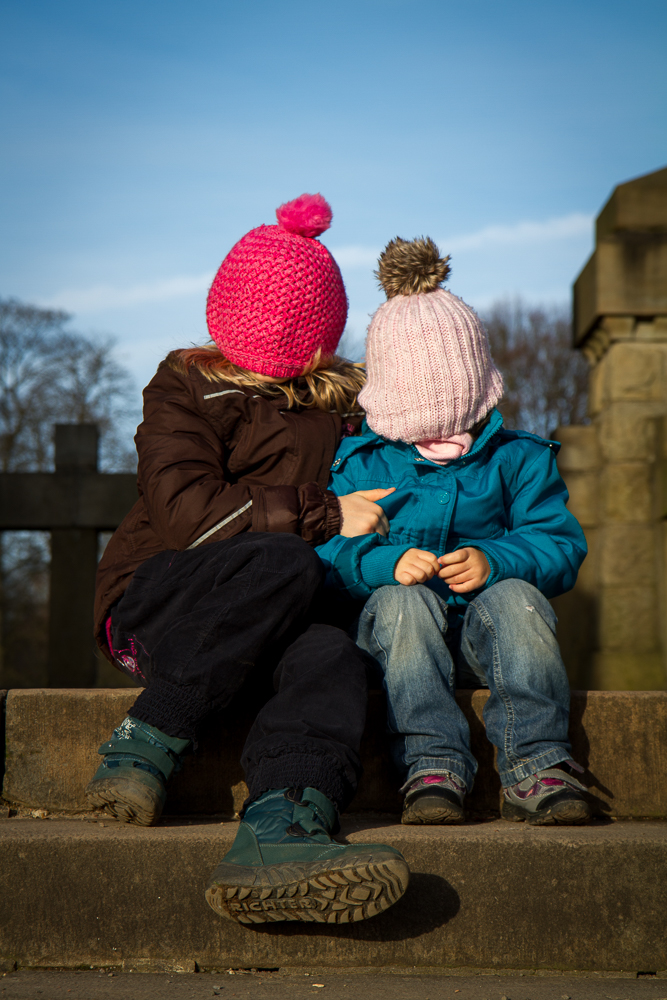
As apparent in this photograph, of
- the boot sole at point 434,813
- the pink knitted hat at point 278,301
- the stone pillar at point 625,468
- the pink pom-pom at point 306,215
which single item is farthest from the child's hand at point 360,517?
the stone pillar at point 625,468

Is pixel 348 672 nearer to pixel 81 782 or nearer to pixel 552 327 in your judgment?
pixel 81 782

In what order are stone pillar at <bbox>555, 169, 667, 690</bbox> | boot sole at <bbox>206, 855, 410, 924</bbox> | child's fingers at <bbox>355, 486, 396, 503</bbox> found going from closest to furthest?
boot sole at <bbox>206, 855, 410, 924</bbox>
child's fingers at <bbox>355, 486, 396, 503</bbox>
stone pillar at <bbox>555, 169, 667, 690</bbox>

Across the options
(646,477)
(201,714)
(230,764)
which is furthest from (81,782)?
(646,477)

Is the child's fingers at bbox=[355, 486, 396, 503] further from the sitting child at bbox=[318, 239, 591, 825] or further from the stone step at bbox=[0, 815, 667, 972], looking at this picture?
the stone step at bbox=[0, 815, 667, 972]

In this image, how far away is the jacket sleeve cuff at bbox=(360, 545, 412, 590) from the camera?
73.2 inches

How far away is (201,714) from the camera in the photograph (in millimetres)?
1585

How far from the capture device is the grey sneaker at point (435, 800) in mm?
1587

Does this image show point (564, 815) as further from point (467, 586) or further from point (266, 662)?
point (266, 662)

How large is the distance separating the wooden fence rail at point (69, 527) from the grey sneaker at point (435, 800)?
309 cm

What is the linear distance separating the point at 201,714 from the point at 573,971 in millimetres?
799

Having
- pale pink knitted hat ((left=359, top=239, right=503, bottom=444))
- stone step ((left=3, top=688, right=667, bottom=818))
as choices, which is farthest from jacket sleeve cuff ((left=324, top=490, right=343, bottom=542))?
stone step ((left=3, top=688, right=667, bottom=818))

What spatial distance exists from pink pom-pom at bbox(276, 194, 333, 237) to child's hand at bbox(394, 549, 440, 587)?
104cm

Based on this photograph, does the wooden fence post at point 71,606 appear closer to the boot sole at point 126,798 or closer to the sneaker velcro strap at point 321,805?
the boot sole at point 126,798

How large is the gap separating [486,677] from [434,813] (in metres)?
0.39
